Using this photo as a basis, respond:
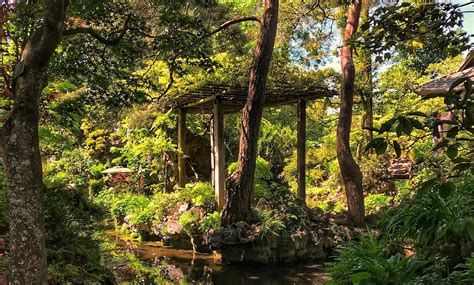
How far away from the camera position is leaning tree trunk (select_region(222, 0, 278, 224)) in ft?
28.3

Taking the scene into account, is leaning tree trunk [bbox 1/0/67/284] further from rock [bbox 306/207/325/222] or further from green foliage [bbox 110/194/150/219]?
green foliage [bbox 110/194/150/219]

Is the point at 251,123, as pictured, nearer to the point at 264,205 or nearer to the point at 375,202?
the point at 264,205

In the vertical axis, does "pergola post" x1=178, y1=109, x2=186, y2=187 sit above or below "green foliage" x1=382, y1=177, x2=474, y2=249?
above

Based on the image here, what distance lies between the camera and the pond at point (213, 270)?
7.51 metres

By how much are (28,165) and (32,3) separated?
5.88ft

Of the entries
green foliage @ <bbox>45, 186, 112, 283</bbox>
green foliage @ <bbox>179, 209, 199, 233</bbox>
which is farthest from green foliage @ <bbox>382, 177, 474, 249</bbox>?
green foliage @ <bbox>179, 209, 199, 233</bbox>

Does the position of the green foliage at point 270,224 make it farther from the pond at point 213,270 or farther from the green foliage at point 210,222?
the green foliage at point 210,222

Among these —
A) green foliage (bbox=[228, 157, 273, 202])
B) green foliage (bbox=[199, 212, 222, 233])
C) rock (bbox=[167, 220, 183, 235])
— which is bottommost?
rock (bbox=[167, 220, 183, 235])

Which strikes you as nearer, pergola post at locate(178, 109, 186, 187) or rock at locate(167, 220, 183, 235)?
rock at locate(167, 220, 183, 235)

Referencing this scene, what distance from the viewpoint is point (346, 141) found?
10.2m

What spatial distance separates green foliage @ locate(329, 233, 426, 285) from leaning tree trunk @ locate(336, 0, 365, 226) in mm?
6339

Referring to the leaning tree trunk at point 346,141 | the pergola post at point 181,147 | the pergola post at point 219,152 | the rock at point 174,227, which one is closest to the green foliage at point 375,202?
the leaning tree trunk at point 346,141

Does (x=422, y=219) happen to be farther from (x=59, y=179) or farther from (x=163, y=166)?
(x=163, y=166)

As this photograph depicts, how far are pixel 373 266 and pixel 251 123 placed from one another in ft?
18.4
